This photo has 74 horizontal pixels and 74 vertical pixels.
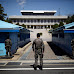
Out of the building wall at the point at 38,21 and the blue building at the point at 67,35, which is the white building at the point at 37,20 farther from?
the blue building at the point at 67,35

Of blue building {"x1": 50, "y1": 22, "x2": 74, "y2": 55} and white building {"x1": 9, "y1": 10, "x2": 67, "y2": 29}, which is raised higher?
white building {"x1": 9, "y1": 10, "x2": 67, "y2": 29}

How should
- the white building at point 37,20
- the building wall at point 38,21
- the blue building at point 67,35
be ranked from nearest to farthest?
1. the blue building at point 67,35
2. the white building at point 37,20
3. the building wall at point 38,21

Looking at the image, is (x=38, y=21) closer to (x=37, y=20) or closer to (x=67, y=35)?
(x=37, y=20)

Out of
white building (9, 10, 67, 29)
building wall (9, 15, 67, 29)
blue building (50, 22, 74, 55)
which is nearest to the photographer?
blue building (50, 22, 74, 55)

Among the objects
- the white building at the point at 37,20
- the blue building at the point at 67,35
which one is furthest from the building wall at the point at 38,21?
the blue building at the point at 67,35

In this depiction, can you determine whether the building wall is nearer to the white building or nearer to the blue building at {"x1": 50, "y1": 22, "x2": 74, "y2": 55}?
the white building

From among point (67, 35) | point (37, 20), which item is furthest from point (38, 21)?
point (67, 35)

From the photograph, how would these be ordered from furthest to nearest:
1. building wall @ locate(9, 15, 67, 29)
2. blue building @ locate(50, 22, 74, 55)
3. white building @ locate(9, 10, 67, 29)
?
building wall @ locate(9, 15, 67, 29)
white building @ locate(9, 10, 67, 29)
blue building @ locate(50, 22, 74, 55)

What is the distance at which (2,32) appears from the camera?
11375 mm

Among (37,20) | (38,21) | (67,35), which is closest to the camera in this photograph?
(67,35)

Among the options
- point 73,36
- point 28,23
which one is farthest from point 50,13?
point 73,36

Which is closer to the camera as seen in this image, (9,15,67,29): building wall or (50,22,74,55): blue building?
(50,22,74,55): blue building

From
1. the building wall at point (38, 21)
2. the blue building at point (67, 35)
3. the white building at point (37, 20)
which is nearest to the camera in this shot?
the blue building at point (67, 35)

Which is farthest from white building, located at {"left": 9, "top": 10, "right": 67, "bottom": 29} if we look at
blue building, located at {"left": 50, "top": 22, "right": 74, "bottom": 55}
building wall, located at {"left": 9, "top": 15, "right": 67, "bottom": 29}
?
blue building, located at {"left": 50, "top": 22, "right": 74, "bottom": 55}
